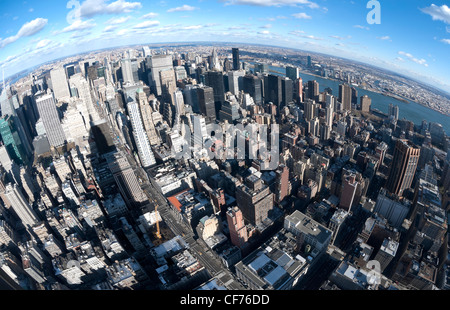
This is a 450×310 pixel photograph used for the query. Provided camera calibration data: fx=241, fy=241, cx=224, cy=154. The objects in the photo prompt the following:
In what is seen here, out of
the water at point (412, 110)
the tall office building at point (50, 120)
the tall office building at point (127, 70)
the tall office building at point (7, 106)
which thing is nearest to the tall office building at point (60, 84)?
the tall office building at point (127, 70)

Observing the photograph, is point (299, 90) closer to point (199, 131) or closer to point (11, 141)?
point (199, 131)

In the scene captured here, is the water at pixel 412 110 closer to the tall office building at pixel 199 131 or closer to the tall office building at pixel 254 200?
the tall office building at pixel 254 200

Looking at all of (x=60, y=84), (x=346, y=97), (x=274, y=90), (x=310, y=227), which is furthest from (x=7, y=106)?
(x=346, y=97)

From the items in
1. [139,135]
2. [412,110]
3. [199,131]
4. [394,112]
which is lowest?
[199,131]

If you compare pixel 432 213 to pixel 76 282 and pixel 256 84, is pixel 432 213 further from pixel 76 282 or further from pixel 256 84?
pixel 256 84

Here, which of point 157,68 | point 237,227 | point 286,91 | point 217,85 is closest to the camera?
point 237,227
